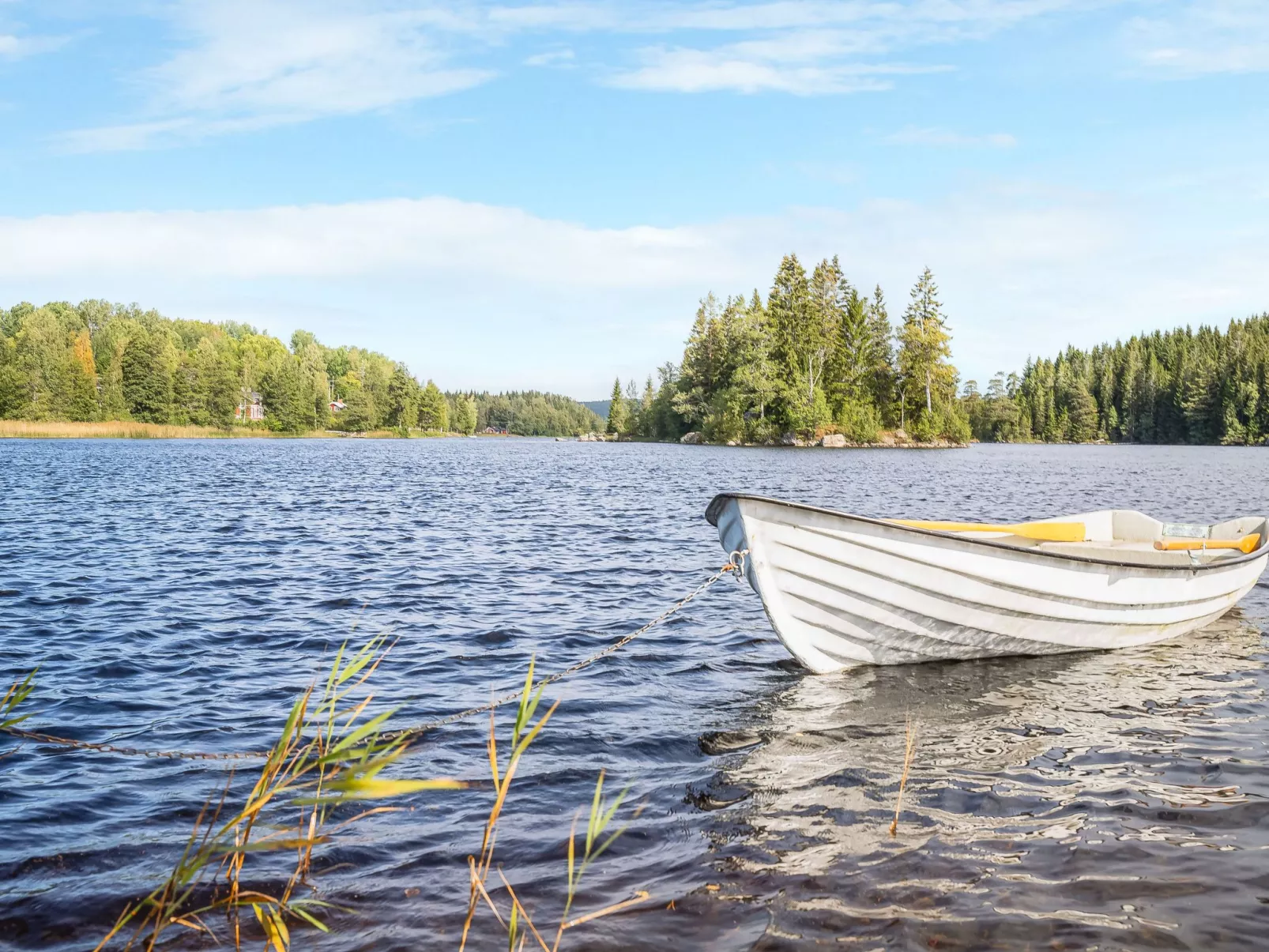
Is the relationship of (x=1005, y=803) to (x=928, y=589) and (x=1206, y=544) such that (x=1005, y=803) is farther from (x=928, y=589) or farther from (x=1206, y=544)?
(x=1206, y=544)

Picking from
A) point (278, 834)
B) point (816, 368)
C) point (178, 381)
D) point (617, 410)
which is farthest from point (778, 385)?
point (278, 834)

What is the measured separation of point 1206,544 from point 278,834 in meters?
11.0

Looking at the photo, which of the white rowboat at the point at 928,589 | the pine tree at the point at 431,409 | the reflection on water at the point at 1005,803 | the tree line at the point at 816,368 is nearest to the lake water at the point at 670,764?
the reflection on water at the point at 1005,803

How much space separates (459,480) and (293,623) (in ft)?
92.5

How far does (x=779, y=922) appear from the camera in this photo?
404 centimetres

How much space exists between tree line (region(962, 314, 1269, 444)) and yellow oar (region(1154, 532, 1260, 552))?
110759 mm

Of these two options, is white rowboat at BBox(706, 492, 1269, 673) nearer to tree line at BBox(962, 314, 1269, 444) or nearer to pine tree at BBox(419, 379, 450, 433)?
tree line at BBox(962, 314, 1269, 444)

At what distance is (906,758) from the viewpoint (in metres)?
5.62

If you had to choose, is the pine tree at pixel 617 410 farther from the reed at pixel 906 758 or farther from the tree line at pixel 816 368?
the reed at pixel 906 758

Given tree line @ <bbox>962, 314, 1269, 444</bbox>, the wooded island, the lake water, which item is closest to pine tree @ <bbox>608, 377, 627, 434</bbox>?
the wooded island

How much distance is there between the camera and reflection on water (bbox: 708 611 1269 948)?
4.10m

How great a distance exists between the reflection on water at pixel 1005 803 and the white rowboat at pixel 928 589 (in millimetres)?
355

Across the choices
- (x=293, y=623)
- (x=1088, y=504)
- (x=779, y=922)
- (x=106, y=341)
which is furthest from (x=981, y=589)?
(x=106, y=341)

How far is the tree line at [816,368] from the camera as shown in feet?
265
